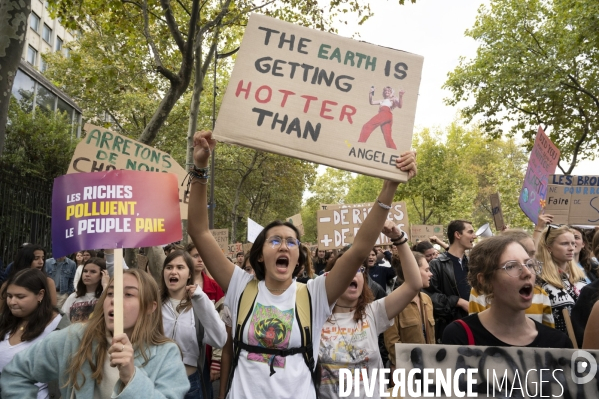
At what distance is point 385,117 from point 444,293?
3.25 m

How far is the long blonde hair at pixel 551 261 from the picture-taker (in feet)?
14.0

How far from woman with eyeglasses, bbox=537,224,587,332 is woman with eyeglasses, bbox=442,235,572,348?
5.35 feet

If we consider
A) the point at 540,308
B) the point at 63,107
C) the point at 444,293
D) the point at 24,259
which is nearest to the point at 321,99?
the point at 540,308

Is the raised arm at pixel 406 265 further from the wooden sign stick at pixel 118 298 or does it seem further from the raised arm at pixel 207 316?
the wooden sign stick at pixel 118 298

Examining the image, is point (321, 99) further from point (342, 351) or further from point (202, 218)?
point (342, 351)

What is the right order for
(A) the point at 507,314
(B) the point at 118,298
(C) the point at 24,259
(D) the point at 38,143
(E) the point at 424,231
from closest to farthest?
1. (B) the point at 118,298
2. (A) the point at 507,314
3. (C) the point at 24,259
4. (E) the point at 424,231
5. (D) the point at 38,143

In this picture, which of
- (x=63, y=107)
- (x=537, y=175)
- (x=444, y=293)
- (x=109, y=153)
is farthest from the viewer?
(x=63, y=107)

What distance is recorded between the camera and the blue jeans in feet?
12.9

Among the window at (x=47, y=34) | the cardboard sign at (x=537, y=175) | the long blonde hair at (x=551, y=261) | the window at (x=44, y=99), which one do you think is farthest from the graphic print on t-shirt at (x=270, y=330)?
the window at (x=47, y=34)

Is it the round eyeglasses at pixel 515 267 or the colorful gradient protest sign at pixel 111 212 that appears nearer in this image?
the round eyeglasses at pixel 515 267

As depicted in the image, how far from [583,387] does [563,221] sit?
5312 mm

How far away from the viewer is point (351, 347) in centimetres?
350

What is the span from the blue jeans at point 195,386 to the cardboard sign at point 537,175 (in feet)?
12.8

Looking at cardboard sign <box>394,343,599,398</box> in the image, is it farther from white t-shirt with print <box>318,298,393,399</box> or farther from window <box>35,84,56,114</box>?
window <box>35,84,56,114</box>
